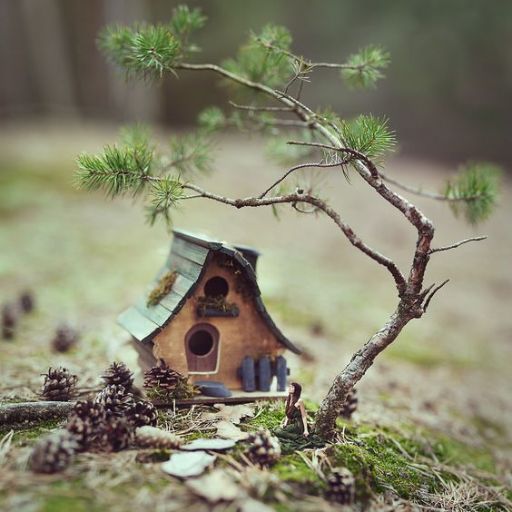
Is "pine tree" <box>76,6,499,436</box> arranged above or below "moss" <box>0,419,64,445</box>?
above

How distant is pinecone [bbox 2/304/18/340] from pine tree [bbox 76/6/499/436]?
7.42 feet

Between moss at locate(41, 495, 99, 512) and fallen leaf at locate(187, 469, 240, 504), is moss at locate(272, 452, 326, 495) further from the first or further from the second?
moss at locate(41, 495, 99, 512)

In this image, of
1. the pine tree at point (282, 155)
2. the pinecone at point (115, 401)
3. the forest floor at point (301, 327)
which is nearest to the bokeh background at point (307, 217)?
the forest floor at point (301, 327)

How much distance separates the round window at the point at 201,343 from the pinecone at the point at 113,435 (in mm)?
990

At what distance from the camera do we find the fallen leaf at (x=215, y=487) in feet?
7.69

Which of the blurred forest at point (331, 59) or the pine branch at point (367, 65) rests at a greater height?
the blurred forest at point (331, 59)

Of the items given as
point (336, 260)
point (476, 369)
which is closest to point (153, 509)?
point (476, 369)

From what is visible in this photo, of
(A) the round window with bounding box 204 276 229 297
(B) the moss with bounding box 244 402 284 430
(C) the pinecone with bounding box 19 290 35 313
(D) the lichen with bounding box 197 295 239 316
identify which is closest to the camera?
(B) the moss with bounding box 244 402 284 430

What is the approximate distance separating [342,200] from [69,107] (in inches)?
327

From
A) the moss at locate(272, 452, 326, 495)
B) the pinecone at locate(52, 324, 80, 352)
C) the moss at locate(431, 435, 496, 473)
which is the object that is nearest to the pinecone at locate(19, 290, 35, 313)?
the pinecone at locate(52, 324, 80, 352)

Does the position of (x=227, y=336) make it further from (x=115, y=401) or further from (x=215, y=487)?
(x=215, y=487)

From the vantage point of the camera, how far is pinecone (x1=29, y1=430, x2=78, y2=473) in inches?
95.3

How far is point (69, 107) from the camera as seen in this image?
15.0 m

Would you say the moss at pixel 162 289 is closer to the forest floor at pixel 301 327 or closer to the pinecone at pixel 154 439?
the forest floor at pixel 301 327
